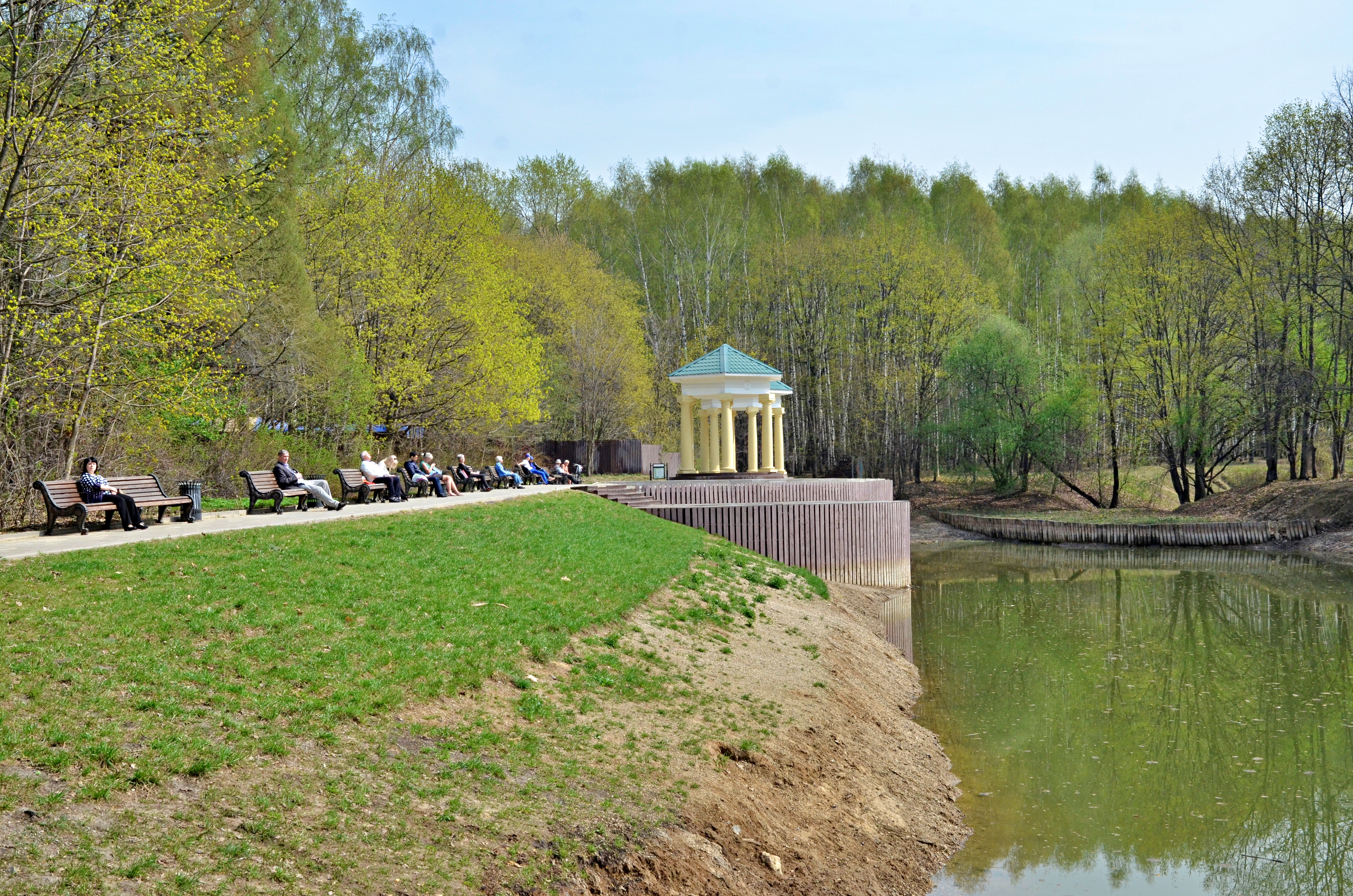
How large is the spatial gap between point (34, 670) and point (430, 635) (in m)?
3.17

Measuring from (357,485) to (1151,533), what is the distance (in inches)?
1114

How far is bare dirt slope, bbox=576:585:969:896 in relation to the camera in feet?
22.8

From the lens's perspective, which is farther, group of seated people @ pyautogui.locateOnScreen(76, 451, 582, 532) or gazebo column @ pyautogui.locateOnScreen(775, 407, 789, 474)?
gazebo column @ pyautogui.locateOnScreen(775, 407, 789, 474)

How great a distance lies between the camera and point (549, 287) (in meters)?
44.9

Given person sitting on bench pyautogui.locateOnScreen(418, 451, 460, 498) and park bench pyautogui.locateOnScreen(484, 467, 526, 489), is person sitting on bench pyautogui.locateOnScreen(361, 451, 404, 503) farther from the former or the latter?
park bench pyautogui.locateOnScreen(484, 467, 526, 489)

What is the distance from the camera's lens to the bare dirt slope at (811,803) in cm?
696

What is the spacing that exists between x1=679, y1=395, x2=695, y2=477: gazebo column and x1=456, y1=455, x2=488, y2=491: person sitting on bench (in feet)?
22.9

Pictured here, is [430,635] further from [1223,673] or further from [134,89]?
[1223,673]

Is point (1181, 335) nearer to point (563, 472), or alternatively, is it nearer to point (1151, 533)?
point (1151, 533)

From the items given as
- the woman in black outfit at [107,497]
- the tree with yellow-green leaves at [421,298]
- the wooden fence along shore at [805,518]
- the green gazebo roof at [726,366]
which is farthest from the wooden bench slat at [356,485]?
the green gazebo roof at [726,366]

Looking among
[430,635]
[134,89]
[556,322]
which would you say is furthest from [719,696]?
[556,322]

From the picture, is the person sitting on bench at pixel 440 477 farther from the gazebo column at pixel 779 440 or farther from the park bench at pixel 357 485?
the gazebo column at pixel 779 440

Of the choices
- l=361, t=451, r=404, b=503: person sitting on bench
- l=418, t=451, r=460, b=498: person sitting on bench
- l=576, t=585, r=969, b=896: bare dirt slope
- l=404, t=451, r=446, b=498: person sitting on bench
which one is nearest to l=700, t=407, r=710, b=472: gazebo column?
l=418, t=451, r=460, b=498: person sitting on bench

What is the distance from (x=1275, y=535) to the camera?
34844mm
